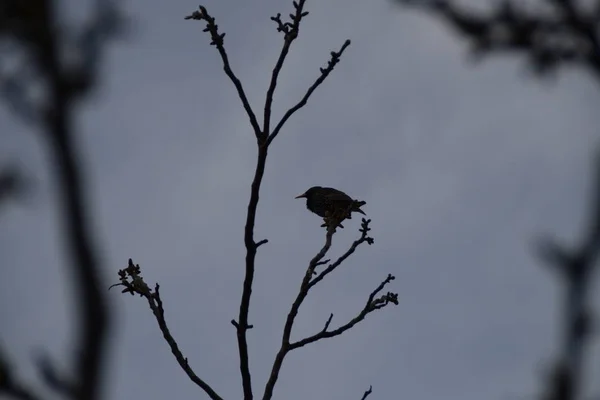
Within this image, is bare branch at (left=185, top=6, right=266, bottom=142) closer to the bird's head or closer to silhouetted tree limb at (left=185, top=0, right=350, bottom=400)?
silhouetted tree limb at (left=185, top=0, right=350, bottom=400)

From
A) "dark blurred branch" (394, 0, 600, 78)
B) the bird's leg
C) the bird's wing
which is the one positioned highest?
the bird's wing

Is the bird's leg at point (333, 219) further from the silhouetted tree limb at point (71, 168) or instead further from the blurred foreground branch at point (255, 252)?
the silhouetted tree limb at point (71, 168)

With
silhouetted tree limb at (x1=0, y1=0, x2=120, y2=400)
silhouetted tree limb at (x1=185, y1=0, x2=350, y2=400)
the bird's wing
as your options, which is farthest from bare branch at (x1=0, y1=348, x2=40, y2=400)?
the bird's wing

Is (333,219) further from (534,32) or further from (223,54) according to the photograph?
(534,32)

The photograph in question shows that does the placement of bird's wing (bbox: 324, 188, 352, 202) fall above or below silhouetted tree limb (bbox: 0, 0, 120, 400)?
above

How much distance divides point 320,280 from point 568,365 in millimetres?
4565

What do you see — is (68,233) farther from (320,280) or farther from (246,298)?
(320,280)

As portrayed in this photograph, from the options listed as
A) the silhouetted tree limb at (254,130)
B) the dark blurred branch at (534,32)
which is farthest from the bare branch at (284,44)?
the dark blurred branch at (534,32)

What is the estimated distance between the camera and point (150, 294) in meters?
6.63

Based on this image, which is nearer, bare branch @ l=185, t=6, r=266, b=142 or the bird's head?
bare branch @ l=185, t=6, r=266, b=142

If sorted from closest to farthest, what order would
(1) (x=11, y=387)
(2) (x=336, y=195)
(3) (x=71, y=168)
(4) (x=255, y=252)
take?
(3) (x=71, y=168) < (1) (x=11, y=387) < (4) (x=255, y=252) < (2) (x=336, y=195)

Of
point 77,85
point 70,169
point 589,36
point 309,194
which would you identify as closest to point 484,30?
point 589,36

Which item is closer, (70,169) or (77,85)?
(70,169)

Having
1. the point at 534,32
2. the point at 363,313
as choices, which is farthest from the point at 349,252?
the point at 534,32
